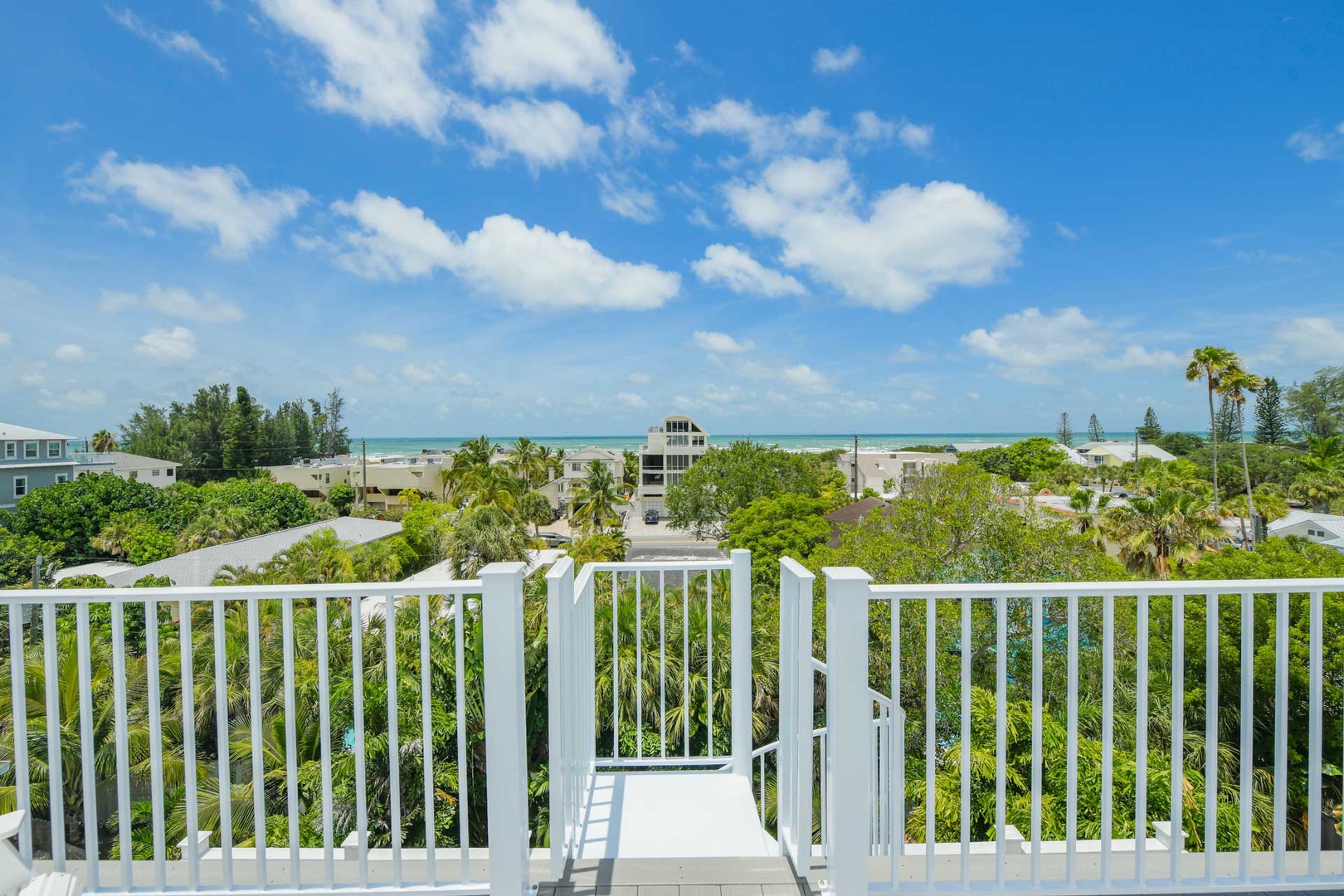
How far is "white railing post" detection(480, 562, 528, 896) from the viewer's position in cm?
160

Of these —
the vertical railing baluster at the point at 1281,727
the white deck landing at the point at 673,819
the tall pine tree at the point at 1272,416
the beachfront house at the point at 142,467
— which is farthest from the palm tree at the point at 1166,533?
the beachfront house at the point at 142,467

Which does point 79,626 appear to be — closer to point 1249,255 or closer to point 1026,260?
point 1026,260

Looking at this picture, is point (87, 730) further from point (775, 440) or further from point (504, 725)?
point (775, 440)

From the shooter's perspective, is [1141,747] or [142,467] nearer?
[1141,747]

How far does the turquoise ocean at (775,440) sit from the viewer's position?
95062mm

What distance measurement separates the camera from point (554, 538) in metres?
30.8

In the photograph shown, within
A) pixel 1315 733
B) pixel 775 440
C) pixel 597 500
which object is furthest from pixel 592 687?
pixel 775 440

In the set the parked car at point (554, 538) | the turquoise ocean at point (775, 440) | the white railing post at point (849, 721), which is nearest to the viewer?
the white railing post at point (849, 721)

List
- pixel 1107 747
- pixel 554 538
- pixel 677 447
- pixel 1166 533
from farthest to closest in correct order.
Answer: pixel 677 447
pixel 554 538
pixel 1166 533
pixel 1107 747

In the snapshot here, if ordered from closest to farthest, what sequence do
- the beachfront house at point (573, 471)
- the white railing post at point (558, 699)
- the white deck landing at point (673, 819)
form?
the white railing post at point (558, 699) < the white deck landing at point (673, 819) < the beachfront house at point (573, 471)

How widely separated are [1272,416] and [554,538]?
48929 millimetres

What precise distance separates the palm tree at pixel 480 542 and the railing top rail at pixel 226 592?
60.5 ft

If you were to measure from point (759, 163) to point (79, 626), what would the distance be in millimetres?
47269

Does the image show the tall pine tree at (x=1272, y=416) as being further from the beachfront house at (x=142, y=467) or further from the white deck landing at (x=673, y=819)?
the beachfront house at (x=142, y=467)
